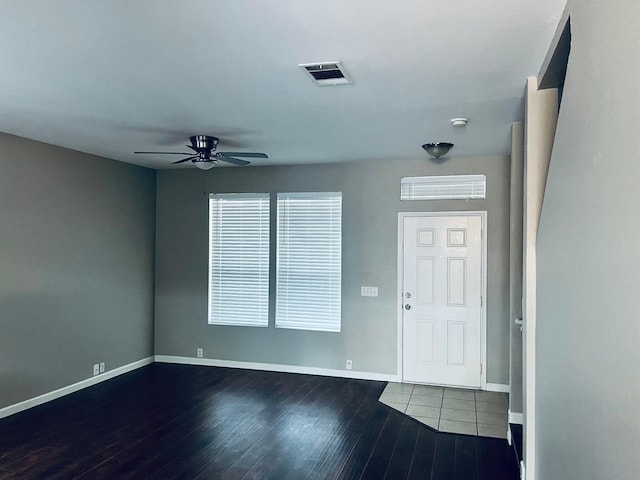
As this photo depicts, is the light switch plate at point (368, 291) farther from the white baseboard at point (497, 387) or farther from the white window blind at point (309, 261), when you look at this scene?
the white baseboard at point (497, 387)

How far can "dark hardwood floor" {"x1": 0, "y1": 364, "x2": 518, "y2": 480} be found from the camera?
3.41 meters

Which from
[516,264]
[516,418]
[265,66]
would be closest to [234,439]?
[516,418]

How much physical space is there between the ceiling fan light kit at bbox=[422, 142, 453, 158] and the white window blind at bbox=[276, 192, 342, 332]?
1.47 metres

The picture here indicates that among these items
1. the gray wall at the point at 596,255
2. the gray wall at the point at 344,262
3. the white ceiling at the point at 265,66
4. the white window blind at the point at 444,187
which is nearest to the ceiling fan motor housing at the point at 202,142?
the white ceiling at the point at 265,66

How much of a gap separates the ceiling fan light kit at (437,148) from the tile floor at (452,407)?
8.55 ft

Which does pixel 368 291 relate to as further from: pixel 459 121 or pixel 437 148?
pixel 459 121

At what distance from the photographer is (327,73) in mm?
2684

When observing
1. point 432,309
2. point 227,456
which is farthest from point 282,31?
point 432,309

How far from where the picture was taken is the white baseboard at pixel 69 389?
4439mm

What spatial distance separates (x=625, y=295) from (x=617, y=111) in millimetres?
→ 515

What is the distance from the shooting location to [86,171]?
5.31 metres

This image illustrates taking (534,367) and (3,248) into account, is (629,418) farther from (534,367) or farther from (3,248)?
(3,248)

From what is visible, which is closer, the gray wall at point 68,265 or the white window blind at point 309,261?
the gray wall at point 68,265

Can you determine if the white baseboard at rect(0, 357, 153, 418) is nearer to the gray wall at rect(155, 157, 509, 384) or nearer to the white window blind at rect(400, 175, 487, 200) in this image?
the gray wall at rect(155, 157, 509, 384)
